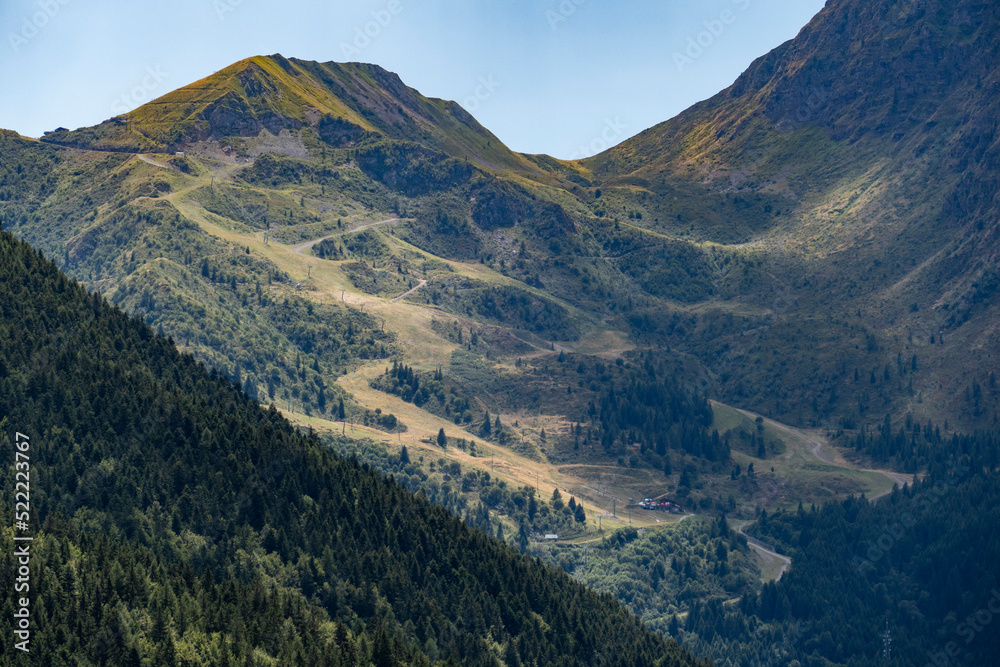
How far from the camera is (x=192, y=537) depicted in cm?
16350

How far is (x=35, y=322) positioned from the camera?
184m

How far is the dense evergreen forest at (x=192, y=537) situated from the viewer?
125938 millimetres

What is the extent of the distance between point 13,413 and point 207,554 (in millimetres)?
36772

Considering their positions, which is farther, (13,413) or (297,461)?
(297,461)

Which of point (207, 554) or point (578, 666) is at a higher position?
point (207, 554)

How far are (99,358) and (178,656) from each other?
8016 centimetres

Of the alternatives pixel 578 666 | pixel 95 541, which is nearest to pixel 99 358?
pixel 95 541

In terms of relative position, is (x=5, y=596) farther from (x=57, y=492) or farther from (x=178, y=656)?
(x=57, y=492)

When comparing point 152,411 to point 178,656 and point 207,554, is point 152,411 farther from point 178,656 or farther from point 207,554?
point 178,656

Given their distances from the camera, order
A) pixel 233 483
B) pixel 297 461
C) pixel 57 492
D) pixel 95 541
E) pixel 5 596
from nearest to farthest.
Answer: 1. pixel 5 596
2. pixel 95 541
3. pixel 57 492
4. pixel 233 483
5. pixel 297 461

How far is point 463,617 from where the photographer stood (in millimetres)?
189750

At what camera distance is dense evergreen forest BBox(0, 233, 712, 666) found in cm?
12594

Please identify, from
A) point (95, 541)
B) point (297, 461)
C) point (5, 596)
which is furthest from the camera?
point (297, 461)

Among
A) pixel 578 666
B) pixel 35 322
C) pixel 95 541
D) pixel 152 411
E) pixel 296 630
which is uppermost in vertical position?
pixel 35 322
